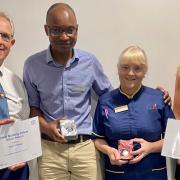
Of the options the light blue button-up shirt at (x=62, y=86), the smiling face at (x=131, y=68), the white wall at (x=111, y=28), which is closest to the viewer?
the smiling face at (x=131, y=68)

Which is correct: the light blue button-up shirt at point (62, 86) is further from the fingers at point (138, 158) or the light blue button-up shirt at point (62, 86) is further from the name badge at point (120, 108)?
A: the fingers at point (138, 158)

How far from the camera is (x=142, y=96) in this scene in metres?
1.78

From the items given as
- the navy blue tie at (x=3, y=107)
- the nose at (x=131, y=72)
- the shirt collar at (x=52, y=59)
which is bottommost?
the navy blue tie at (x=3, y=107)

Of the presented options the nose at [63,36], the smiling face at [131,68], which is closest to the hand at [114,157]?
the smiling face at [131,68]

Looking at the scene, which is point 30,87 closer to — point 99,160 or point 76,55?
point 76,55

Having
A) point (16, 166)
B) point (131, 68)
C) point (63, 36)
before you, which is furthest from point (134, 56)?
point (16, 166)

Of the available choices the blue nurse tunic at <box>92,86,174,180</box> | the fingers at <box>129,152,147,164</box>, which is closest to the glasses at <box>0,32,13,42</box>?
the blue nurse tunic at <box>92,86,174,180</box>

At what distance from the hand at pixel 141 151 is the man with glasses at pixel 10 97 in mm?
587

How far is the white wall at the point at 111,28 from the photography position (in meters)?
2.07

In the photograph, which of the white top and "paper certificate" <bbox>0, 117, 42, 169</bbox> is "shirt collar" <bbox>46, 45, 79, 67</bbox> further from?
"paper certificate" <bbox>0, 117, 42, 169</bbox>

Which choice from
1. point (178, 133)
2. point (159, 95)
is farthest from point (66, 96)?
point (178, 133)

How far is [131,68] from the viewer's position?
1.71 metres

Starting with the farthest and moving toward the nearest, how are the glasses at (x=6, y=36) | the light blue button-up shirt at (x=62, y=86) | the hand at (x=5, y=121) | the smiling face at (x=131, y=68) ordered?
1. the light blue button-up shirt at (x=62, y=86)
2. the smiling face at (x=131, y=68)
3. the glasses at (x=6, y=36)
4. the hand at (x=5, y=121)

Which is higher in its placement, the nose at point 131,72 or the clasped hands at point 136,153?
the nose at point 131,72
